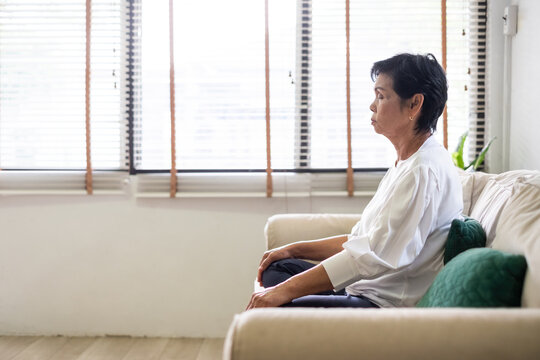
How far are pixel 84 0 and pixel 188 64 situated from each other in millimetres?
669

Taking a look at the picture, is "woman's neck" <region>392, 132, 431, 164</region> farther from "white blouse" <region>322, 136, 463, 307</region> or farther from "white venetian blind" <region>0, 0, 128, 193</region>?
"white venetian blind" <region>0, 0, 128, 193</region>

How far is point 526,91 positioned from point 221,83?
5.00 feet

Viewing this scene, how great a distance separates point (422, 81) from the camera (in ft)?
4.72

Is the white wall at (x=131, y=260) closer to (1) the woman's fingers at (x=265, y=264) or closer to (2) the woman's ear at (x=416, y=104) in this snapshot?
(1) the woman's fingers at (x=265, y=264)

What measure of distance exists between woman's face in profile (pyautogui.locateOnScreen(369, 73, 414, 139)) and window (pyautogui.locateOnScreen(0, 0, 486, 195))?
114 centimetres

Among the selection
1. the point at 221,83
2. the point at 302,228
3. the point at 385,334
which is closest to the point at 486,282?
the point at 385,334

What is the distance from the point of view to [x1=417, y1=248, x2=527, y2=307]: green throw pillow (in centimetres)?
107

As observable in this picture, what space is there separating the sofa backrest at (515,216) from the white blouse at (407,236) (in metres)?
0.12

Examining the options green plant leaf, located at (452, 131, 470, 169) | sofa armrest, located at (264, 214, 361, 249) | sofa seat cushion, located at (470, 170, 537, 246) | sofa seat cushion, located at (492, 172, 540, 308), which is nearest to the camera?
sofa seat cushion, located at (492, 172, 540, 308)

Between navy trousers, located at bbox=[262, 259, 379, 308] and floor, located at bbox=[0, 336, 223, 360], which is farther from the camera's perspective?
floor, located at bbox=[0, 336, 223, 360]

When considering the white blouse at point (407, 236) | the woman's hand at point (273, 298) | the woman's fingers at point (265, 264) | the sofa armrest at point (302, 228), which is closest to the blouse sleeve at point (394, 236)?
the white blouse at point (407, 236)

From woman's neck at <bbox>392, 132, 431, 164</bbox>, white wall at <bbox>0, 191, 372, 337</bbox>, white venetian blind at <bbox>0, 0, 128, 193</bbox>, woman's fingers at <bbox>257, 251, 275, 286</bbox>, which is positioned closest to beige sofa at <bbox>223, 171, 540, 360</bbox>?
woman's neck at <bbox>392, 132, 431, 164</bbox>

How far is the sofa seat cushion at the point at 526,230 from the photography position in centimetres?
105

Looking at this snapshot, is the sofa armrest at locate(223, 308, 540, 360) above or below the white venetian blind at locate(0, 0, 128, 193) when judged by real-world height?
below
